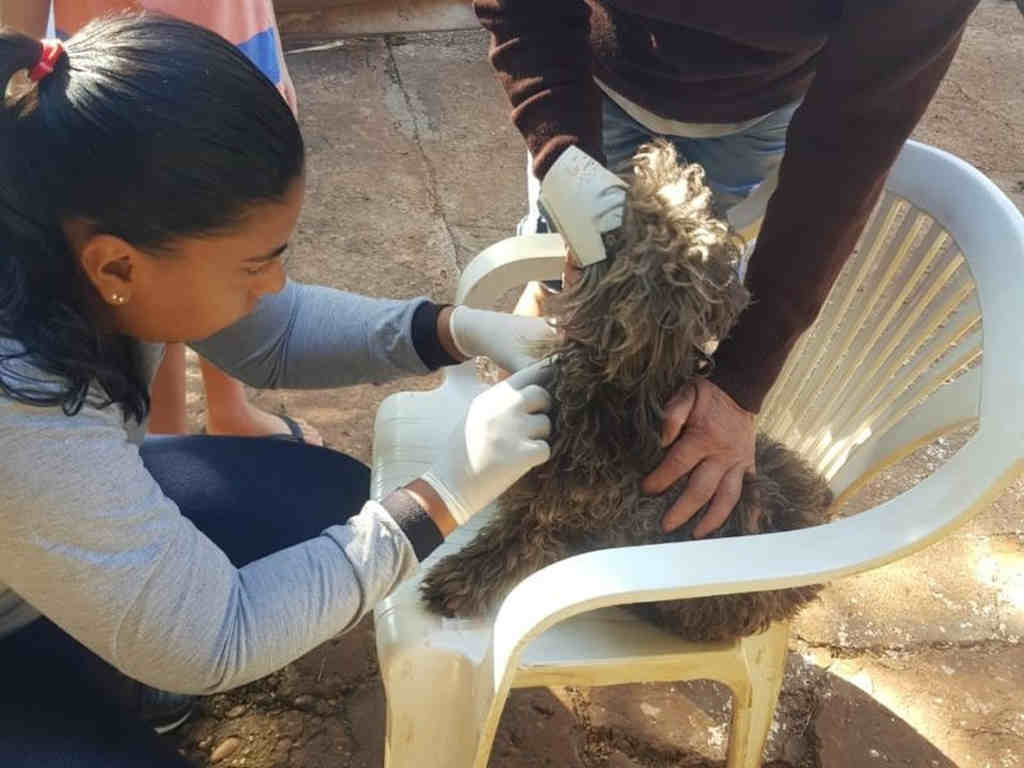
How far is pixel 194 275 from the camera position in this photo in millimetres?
1269

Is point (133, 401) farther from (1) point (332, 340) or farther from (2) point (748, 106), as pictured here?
(2) point (748, 106)

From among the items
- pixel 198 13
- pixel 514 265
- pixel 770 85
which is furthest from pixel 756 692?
pixel 198 13

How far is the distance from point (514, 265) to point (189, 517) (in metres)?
0.72

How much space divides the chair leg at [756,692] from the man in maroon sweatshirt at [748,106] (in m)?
0.23

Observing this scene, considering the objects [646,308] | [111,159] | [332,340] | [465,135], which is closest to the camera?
[111,159]

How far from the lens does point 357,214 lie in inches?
134

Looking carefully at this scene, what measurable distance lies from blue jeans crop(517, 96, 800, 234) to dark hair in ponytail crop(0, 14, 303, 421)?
2.32ft

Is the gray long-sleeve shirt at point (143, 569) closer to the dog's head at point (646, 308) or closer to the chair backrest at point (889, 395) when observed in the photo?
the chair backrest at point (889, 395)

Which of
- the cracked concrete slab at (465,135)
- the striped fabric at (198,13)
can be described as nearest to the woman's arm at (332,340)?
the striped fabric at (198,13)

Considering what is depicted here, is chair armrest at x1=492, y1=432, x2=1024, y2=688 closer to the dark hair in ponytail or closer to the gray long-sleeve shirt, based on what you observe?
the gray long-sleeve shirt

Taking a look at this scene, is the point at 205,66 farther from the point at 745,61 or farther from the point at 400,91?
the point at 400,91

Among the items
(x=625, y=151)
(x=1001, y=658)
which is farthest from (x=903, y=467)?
(x=625, y=151)

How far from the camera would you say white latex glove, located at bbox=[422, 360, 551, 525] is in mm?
1433

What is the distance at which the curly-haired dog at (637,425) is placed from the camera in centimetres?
138
